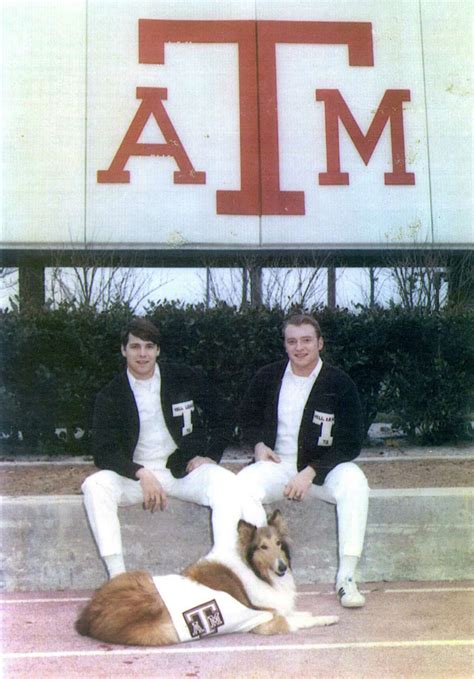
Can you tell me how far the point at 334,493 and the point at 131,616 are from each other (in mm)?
1387

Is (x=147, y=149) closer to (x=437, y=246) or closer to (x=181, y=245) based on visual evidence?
(x=181, y=245)

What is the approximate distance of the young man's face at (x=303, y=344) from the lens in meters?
4.66

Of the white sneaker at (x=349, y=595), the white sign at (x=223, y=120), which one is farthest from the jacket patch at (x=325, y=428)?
the white sign at (x=223, y=120)

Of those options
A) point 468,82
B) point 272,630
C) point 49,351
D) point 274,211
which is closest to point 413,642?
point 272,630

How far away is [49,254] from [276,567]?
7.04 metres

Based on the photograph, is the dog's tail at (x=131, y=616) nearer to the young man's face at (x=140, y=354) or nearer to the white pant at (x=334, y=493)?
the white pant at (x=334, y=493)

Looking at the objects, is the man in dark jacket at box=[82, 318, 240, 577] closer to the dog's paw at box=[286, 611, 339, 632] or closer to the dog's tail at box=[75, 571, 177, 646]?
the dog's tail at box=[75, 571, 177, 646]

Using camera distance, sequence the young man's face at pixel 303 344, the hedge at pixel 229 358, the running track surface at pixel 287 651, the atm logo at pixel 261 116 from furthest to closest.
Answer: the atm logo at pixel 261 116 → the hedge at pixel 229 358 → the young man's face at pixel 303 344 → the running track surface at pixel 287 651

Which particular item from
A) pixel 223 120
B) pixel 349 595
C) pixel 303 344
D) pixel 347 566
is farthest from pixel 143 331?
pixel 223 120

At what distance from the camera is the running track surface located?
3.25 m

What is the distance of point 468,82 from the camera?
10031mm

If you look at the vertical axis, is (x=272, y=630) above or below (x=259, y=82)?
below

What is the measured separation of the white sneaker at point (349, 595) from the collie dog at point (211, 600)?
254 millimetres

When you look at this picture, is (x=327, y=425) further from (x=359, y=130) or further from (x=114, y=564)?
(x=359, y=130)
